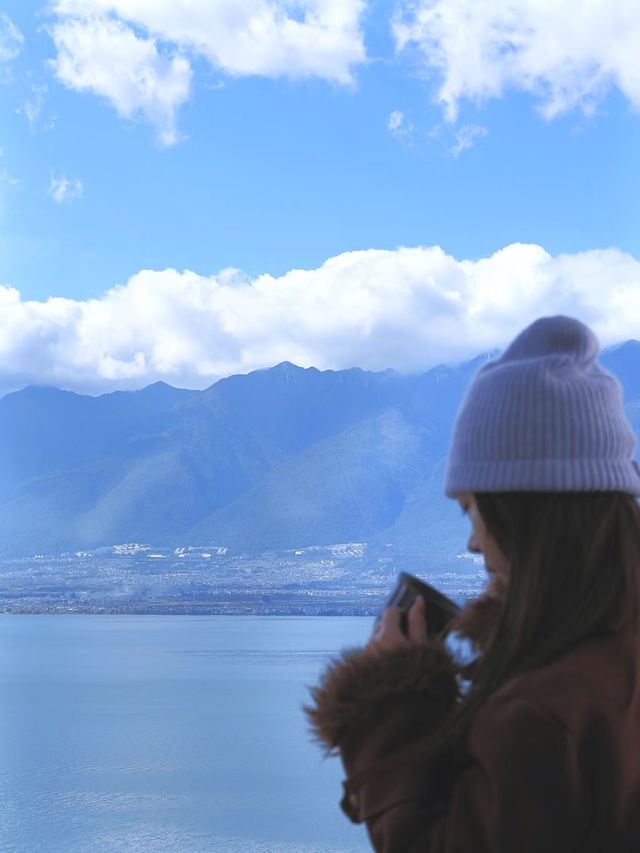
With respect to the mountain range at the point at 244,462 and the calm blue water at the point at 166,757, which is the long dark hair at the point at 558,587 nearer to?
the calm blue water at the point at 166,757

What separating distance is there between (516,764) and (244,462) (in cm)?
7765

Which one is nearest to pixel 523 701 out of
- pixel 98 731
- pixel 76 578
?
pixel 98 731

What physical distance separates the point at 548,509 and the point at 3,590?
5596cm

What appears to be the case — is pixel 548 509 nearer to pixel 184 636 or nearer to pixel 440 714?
pixel 440 714

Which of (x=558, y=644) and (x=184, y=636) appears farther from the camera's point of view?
(x=184, y=636)

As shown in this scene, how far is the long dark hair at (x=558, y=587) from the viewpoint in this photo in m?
0.62

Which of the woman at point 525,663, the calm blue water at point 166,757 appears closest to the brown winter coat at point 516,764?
the woman at point 525,663

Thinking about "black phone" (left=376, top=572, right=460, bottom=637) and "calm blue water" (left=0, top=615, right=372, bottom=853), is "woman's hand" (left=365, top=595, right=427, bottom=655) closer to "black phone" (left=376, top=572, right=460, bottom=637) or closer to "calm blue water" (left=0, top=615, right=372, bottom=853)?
"black phone" (left=376, top=572, right=460, bottom=637)

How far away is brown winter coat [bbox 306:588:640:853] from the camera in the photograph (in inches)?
22.5

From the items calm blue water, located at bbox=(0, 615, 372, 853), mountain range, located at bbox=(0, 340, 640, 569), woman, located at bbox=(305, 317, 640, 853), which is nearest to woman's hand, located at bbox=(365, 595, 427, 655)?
woman, located at bbox=(305, 317, 640, 853)

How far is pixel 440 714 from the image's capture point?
0.66 meters

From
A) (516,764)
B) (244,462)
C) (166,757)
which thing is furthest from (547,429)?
(244,462)

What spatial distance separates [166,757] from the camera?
674 inches

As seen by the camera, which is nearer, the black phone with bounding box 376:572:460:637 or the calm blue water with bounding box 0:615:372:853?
the black phone with bounding box 376:572:460:637
